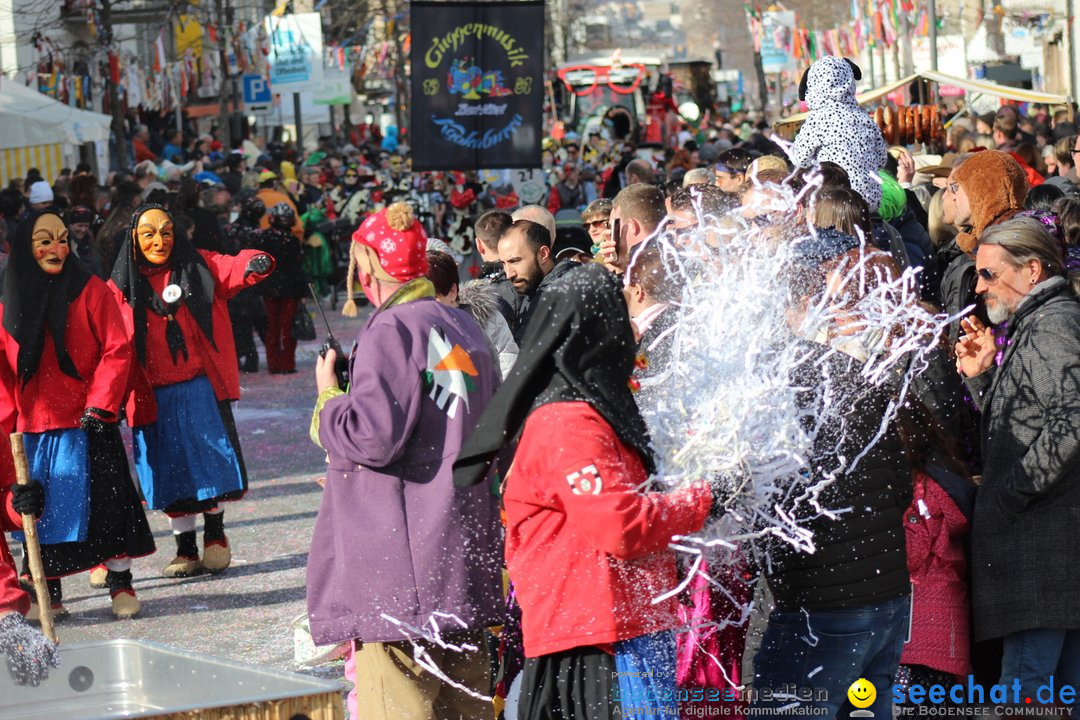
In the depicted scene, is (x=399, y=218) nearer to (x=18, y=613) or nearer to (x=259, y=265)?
(x=18, y=613)

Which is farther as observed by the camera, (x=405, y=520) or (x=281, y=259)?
(x=281, y=259)

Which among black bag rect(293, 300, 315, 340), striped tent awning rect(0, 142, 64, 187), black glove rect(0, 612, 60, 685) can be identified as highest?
striped tent awning rect(0, 142, 64, 187)

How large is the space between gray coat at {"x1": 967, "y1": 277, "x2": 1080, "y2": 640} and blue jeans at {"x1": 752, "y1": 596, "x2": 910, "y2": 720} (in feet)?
1.96

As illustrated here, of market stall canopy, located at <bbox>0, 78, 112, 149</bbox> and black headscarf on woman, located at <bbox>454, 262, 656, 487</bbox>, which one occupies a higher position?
market stall canopy, located at <bbox>0, 78, 112, 149</bbox>

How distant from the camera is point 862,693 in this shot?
13.9 feet

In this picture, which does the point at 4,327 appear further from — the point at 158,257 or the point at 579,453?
the point at 579,453

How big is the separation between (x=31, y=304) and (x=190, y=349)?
3.28 feet

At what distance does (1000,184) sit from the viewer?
229 inches

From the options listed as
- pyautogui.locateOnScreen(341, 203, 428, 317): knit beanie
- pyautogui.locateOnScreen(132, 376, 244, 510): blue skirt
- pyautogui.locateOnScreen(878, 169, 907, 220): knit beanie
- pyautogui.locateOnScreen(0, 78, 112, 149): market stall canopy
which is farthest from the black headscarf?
pyautogui.locateOnScreen(0, 78, 112, 149): market stall canopy

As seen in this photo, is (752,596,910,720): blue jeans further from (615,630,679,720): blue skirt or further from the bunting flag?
the bunting flag

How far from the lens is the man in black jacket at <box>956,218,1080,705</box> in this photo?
442cm

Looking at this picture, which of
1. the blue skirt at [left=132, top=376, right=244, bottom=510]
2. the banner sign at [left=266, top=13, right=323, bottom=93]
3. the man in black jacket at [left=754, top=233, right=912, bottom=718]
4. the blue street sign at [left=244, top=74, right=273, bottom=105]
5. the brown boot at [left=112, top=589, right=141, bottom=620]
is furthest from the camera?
the blue street sign at [left=244, top=74, right=273, bottom=105]

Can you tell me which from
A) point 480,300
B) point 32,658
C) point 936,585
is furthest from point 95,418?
point 936,585

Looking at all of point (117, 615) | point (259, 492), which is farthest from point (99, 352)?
point (259, 492)
